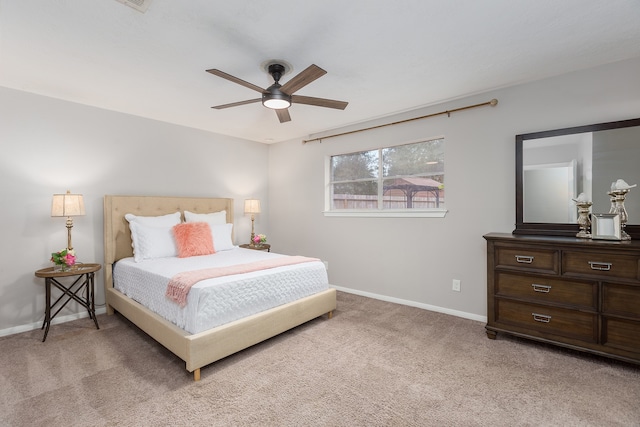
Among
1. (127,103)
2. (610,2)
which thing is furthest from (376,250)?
(127,103)

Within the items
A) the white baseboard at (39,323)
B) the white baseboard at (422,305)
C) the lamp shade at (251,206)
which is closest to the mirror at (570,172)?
the white baseboard at (422,305)

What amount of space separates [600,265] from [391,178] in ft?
7.25

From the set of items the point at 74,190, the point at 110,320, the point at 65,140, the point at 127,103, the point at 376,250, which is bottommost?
the point at 110,320

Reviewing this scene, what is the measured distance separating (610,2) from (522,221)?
171cm

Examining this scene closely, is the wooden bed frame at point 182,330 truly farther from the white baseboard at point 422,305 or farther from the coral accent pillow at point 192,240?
the white baseboard at point 422,305

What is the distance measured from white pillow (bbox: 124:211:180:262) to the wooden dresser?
3.32m

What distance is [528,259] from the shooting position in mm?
2488

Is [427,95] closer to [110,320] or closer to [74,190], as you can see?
[74,190]

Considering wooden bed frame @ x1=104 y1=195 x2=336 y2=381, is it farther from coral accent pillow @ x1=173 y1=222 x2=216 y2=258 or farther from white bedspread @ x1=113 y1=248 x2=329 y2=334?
coral accent pillow @ x1=173 y1=222 x2=216 y2=258

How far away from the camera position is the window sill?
11.1 feet

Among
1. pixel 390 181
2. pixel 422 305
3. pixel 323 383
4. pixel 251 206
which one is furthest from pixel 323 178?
pixel 323 383

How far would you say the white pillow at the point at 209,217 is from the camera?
3879mm

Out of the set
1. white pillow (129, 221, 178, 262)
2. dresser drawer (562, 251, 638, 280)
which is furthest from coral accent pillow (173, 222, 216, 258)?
dresser drawer (562, 251, 638, 280)

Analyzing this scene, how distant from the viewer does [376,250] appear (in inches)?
154
